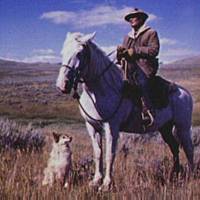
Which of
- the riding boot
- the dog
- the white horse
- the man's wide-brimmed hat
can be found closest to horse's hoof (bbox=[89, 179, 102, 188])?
the white horse

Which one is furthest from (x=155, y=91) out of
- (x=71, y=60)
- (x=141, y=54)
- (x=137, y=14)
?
(x=71, y=60)

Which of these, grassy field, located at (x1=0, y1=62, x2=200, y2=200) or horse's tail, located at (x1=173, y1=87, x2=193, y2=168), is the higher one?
horse's tail, located at (x1=173, y1=87, x2=193, y2=168)

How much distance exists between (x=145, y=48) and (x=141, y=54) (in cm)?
6

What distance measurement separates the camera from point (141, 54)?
4945 millimetres

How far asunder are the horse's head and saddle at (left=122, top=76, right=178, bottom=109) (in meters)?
0.62

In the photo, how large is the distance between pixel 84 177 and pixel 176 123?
3.80ft

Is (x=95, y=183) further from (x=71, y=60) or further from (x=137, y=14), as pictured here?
(x=137, y=14)

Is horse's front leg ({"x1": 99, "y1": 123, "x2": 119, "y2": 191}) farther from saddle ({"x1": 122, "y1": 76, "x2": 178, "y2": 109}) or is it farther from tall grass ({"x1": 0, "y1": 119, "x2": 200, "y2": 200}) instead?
saddle ({"x1": 122, "y1": 76, "x2": 178, "y2": 109})

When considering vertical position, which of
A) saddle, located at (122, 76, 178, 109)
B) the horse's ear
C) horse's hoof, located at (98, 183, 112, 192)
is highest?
the horse's ear

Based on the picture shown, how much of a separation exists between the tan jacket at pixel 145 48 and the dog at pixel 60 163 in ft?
3.05

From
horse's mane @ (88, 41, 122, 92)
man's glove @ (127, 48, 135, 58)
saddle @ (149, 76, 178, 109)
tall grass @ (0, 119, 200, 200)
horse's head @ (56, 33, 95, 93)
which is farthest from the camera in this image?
saddle @ (149, 76, 178, 109)

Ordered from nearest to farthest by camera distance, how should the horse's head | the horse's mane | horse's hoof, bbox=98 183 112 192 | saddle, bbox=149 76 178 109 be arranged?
1. the horse's head
2. horse's hoof, bbox=98 183 112 192
3. the horse's mane
4. saddle, bbox=149 76 178 109

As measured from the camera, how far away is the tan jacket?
4.93m

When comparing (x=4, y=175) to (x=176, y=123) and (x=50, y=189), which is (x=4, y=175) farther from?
(x=176, y=123)
